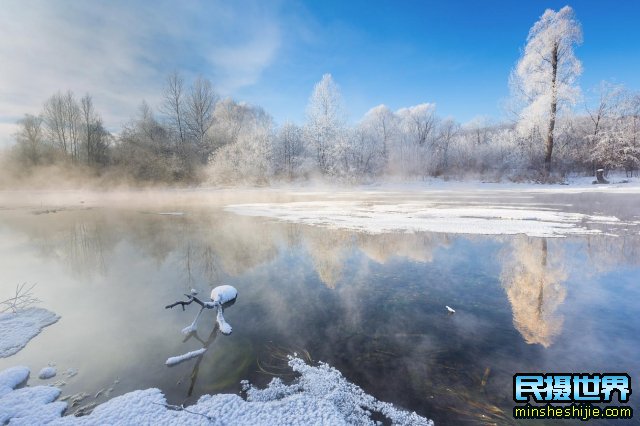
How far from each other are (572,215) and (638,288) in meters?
Answer: 8.35

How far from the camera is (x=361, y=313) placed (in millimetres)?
4855

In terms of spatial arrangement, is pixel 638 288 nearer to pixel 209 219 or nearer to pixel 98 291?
pixel 98 291

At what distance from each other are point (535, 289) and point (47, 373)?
24.2ft

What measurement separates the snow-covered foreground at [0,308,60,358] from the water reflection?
690 centimetres

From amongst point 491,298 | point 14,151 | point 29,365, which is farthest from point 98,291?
point 14,151

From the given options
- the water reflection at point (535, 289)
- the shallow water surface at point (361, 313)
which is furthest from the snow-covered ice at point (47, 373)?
the water reflection at point (535, 289)

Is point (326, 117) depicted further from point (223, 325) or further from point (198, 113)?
point (223, 325)

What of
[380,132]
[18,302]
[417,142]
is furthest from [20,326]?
[417,142]

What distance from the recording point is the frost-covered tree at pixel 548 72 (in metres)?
25.3

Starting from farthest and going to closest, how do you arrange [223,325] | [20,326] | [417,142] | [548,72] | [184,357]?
1. [417,142]
2. [548,72]
3. [20,326]
4. [223,325]
5. [184,357]

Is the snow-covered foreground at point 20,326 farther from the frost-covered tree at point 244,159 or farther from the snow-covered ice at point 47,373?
the frost-covered tree at point 244,159

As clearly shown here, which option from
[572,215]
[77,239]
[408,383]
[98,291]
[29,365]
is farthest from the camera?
[572,215]

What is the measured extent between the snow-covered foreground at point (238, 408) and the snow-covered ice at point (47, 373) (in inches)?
9.5

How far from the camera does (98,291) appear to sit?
626cm
